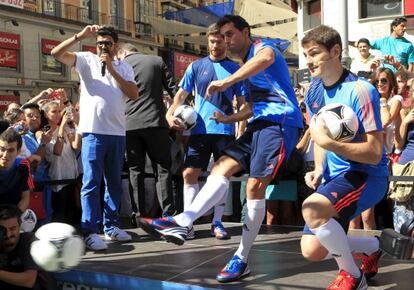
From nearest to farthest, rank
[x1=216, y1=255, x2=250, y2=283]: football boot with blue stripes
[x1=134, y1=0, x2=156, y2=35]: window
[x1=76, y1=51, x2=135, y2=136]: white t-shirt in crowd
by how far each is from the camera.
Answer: [x1=216, y1=255, x2=250, y2=283]: football boot with blue stripes → [x1=76, y1=51, x2=135, y2=136]: white t-shirt in crowd → [x1=134, y1=0, x2=156, y2=35]: window

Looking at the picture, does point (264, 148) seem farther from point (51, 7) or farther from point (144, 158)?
point (51, 7)

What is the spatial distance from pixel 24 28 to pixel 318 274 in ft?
88.5

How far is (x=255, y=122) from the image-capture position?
4.17 m

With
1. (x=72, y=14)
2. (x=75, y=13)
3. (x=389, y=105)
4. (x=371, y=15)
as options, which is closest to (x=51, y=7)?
(x=72, y=14)

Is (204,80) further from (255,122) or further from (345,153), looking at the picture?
(345,153)

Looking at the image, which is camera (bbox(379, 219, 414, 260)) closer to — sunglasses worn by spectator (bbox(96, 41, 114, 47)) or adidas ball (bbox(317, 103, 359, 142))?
adidas ball (bbox(317, 103, 359, 142))

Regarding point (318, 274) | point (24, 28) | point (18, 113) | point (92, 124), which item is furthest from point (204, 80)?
point (24, 28)

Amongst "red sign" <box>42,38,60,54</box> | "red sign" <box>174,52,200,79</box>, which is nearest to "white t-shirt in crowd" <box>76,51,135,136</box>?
"red sign" <box>42,38,60,54</box>

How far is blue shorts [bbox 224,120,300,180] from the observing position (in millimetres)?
3934

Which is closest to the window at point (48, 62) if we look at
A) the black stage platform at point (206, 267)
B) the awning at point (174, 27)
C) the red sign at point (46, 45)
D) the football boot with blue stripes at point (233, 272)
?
the red sign at point (46, 45)

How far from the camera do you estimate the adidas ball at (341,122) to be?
10.2ft

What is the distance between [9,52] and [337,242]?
86.5 ft

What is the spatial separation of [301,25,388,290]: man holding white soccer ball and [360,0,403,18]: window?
14698 mm

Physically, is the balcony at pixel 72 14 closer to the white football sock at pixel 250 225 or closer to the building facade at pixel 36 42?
the building facade at pixel 36 42
